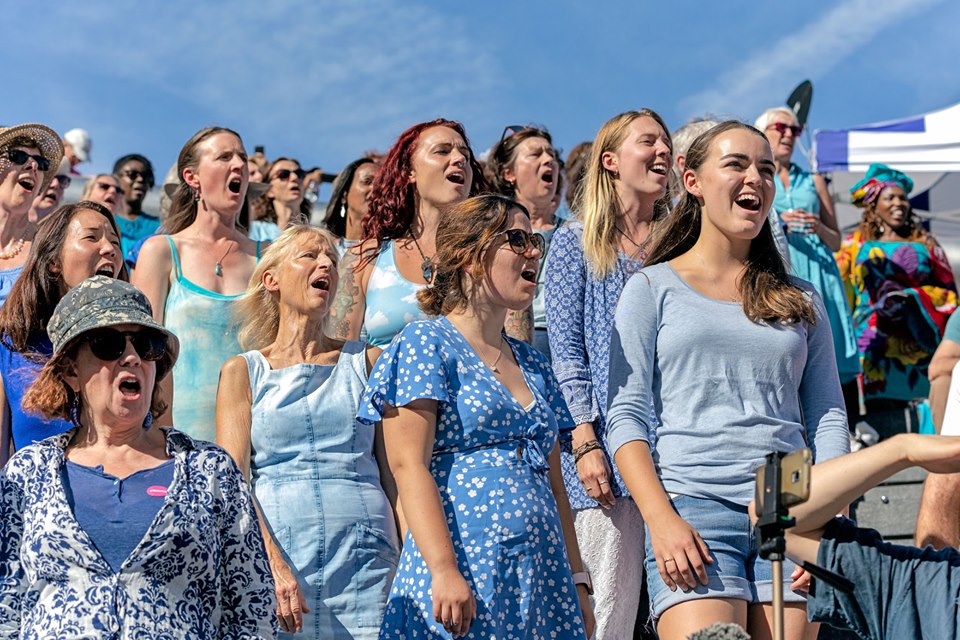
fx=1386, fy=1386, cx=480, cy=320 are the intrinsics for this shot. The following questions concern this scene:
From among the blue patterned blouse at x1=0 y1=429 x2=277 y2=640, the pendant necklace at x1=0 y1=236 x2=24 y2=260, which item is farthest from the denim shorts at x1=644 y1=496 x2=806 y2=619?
the pendant necklace at x1=0 y1=236 x2=24 y2=260

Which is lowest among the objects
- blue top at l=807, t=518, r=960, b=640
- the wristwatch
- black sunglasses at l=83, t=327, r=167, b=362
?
blue top at l=807, t=518, r=960, b=640

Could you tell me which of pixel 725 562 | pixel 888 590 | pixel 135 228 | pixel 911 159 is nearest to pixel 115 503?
pixel 725 562

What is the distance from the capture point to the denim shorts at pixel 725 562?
12.5 feet

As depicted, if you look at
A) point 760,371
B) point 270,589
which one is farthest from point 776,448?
point 270,589

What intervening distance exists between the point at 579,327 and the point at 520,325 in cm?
56

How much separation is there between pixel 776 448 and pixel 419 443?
1.04 m

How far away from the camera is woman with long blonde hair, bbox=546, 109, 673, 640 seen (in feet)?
15.7

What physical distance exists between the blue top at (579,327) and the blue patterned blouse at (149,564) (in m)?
1.55

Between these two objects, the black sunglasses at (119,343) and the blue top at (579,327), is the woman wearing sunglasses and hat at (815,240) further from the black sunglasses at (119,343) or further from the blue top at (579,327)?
the black sunglasses at (119,343)

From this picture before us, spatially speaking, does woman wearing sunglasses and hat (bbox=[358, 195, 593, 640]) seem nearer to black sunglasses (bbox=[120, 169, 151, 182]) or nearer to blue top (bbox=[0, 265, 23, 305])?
blue top (bbox=[0, 265, 23, 305])

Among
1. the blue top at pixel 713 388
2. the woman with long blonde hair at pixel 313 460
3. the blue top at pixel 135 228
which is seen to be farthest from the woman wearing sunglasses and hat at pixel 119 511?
the blue top at pixel 135 228

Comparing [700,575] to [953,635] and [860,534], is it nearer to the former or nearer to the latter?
[860,534]

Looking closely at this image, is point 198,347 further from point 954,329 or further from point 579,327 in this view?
point 954,329

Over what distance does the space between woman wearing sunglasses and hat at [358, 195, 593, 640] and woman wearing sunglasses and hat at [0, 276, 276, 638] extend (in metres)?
0.45
